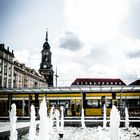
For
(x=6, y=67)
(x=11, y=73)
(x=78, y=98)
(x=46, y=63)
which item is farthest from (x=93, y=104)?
(x=46, y=63)

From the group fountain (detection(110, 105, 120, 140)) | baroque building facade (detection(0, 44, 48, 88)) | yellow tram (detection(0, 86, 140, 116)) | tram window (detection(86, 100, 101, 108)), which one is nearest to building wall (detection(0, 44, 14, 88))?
baroque building facade (detection(0, 44, 48, 88))

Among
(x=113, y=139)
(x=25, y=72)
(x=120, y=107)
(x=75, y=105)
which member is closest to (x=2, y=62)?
(x=25, y=72)

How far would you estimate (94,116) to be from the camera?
125 ft

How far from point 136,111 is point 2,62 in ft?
124

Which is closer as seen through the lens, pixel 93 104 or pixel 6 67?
pixel 93 104

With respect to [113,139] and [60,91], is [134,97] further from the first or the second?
[113,139]

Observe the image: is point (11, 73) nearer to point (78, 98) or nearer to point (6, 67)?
point (6, 67)

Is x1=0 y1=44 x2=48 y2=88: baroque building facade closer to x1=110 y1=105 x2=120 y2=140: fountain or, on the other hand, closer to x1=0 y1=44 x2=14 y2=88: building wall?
x1=0 y1=44 x2=14 y2=88: building wall

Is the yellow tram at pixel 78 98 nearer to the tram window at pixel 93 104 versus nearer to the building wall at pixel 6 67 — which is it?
the tram window at pixel 93 104

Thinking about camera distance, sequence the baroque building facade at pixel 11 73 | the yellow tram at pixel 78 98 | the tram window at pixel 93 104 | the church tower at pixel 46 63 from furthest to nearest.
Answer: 1. the church tower at pixel 46 63
2. the baroque building facade at pixel 11 73
3. the tram window at pixel 93 104
4. the yellow tram at pixel 78 98

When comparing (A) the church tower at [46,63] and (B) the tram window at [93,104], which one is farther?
(A) the church tower at [46,63]

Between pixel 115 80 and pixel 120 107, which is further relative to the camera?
pixel 115 80

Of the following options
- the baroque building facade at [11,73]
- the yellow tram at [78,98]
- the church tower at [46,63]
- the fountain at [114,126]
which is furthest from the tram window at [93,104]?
the church tower at [46,63]

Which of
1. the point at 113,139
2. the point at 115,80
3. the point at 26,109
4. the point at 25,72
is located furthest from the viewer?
the point at 115,80
